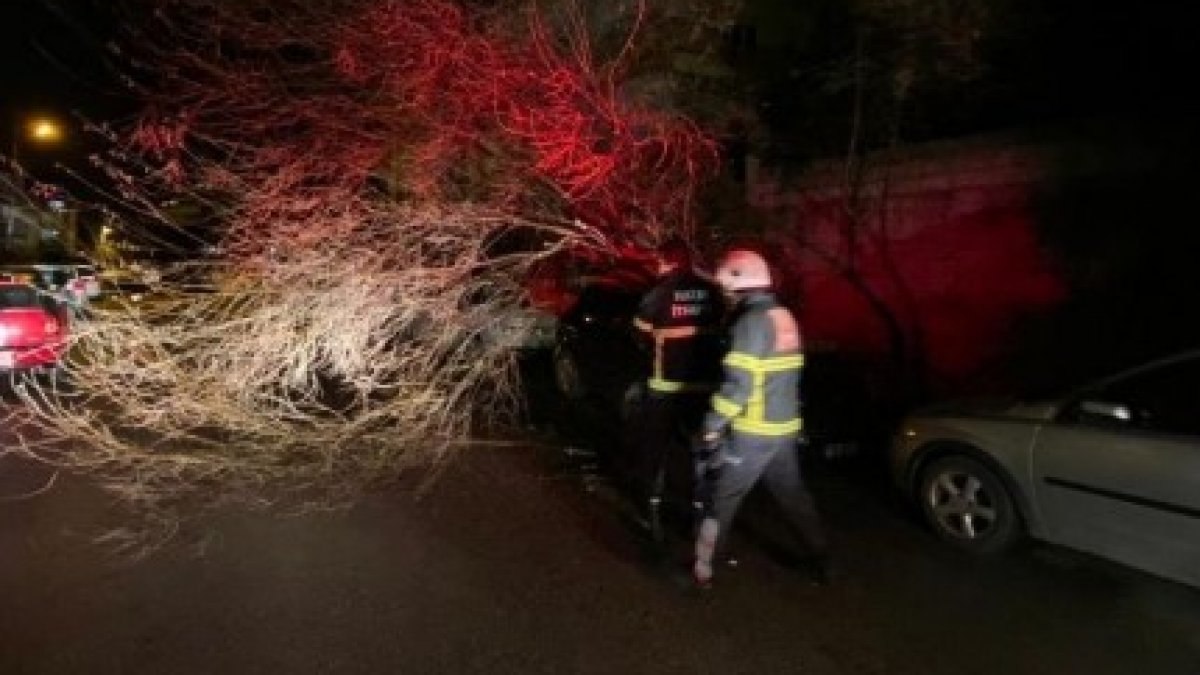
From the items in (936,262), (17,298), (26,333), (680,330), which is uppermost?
(936,262)

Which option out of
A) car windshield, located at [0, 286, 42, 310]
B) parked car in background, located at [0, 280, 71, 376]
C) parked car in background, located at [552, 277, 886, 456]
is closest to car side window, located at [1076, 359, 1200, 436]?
parked car in background, located at [552, 277, 886, 456]

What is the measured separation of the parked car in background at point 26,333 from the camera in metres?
11.5

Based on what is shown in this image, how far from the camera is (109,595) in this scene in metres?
5.47

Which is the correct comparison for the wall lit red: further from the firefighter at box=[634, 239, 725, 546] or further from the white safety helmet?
the white safety helmet

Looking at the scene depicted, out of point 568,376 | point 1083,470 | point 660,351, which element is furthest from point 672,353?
point 568,376

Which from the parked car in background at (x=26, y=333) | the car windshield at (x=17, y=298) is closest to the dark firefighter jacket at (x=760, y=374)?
the parked car in background at (x=26, y=333)

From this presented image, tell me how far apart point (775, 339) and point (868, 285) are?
6800 mm

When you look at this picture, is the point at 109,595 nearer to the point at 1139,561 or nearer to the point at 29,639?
the point at 29,639

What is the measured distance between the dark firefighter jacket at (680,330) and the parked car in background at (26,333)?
753cm

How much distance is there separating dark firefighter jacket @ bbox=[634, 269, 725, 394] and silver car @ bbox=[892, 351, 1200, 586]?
1404mm

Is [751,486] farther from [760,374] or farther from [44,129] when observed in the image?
[44,129]

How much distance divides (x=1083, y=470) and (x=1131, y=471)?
0.28m

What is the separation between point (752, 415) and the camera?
5336 mm

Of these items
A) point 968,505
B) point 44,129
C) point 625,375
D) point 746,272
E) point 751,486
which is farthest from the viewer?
point 44,129
